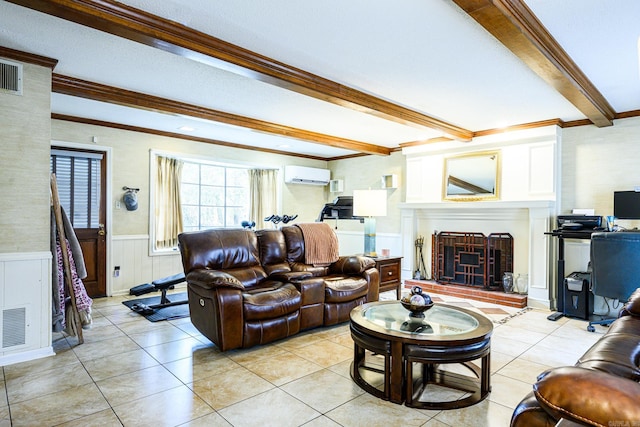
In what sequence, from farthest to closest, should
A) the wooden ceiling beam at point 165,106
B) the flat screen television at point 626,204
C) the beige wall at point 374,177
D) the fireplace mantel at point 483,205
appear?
the beige wall at point 374,177
the fireplace mantel at point 483,205
the flat screen television at point 626,204
the wooden ceiling beam at point 165,106

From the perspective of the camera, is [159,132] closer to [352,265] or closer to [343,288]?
[352,265]

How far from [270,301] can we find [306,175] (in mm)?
4418

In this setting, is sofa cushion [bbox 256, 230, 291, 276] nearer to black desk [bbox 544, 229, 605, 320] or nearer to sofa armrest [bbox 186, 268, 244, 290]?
sofa armrest [bbox 186, 268, 244, 290]

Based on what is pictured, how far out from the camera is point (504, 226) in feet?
17.9

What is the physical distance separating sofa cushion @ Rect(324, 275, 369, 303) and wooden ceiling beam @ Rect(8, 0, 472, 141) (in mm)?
1942

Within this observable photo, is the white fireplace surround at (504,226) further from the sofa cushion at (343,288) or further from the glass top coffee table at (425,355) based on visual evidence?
the glass top coffee table at (425,355)

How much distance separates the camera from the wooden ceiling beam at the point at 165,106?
3.63 metres

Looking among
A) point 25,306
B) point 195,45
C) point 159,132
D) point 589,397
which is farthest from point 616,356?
point 159,132

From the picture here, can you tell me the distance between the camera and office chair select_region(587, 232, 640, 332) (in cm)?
345

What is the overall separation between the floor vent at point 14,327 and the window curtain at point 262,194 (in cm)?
435

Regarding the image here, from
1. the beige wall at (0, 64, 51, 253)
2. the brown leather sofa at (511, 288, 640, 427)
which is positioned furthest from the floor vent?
the brown leather sofa at (511, 288, 640, 427)

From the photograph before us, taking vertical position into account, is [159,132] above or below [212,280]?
above

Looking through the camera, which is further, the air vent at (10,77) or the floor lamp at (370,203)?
the floor lamp at (370,203)

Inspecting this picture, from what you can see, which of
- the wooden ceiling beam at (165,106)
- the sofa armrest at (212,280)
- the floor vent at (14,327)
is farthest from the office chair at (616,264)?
the floor vent at (14,327)
